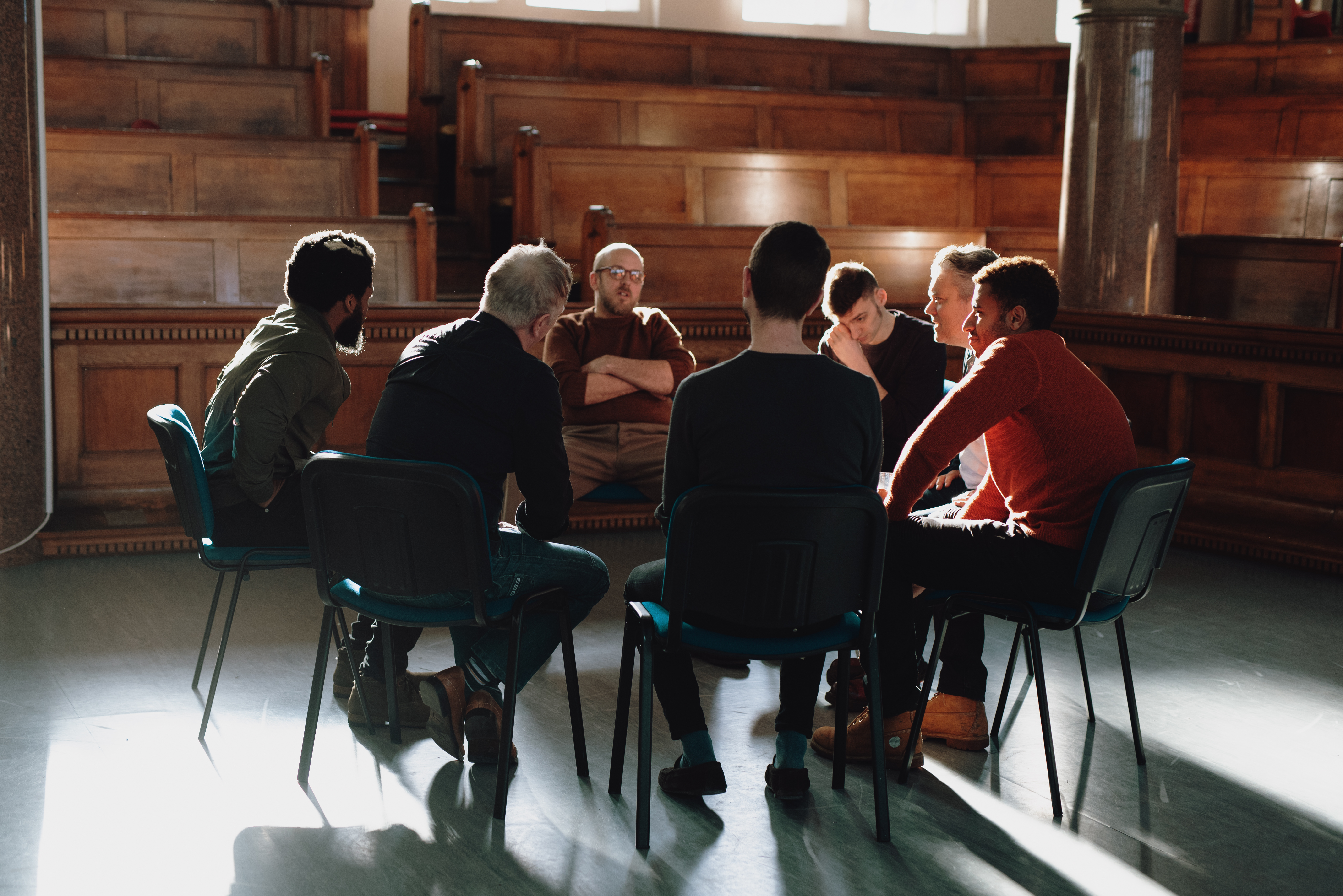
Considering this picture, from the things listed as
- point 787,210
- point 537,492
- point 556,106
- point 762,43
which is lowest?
point 537,492

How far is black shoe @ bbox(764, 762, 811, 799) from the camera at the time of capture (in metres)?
2.57

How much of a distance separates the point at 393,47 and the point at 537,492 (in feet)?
25.1

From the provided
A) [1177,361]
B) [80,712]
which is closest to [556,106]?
[1177,361]

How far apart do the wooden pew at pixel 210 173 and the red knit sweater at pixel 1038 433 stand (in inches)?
170

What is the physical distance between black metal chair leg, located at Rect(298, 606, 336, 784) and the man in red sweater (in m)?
1.13

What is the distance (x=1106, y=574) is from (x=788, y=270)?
875 mm

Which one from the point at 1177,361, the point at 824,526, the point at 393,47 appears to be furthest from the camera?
the point at 393,47

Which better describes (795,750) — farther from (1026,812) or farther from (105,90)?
(105,90)

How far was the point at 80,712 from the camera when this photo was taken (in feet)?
9.82

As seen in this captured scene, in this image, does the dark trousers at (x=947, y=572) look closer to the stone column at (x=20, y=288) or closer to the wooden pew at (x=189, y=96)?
the stone column at (x=20, y=288)

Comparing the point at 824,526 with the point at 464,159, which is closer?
the point at 824,526

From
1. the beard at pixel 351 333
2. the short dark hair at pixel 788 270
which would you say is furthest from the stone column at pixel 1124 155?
the beard at pixel 351 333

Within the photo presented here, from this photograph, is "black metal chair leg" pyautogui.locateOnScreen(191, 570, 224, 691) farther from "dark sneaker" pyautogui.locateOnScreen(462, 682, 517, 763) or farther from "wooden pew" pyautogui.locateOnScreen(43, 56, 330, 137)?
"wooden pew" pyautogui.locateOnScreen(43, 56, 330, 137)

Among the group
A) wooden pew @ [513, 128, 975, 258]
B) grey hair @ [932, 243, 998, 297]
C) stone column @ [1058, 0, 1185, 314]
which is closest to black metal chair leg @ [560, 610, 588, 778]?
grey hair @ [932, 243, 998, 297]
